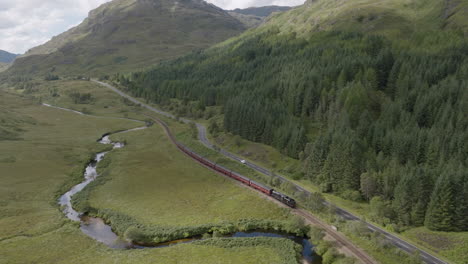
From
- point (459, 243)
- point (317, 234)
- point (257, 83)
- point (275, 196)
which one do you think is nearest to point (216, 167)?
point (275, 196)

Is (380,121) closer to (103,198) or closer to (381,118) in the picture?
(381,118)

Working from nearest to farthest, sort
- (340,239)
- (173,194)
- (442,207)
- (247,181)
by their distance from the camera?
(442,207)
(340,239)
(173,194)
(247,181)

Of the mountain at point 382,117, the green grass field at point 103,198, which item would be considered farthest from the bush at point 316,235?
the mountain at point 382,117

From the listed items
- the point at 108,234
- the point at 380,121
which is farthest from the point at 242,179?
the point at 380,121

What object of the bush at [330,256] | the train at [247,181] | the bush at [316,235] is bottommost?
the bush at [330,256]

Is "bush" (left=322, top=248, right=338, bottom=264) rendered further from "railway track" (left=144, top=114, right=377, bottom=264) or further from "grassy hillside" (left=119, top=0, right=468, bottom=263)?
"grassy hillside" (left=119, top=0, right=468, bottom=263)

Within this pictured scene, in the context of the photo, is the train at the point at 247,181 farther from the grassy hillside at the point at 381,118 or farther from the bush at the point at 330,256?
the bush at the point at 330,256
